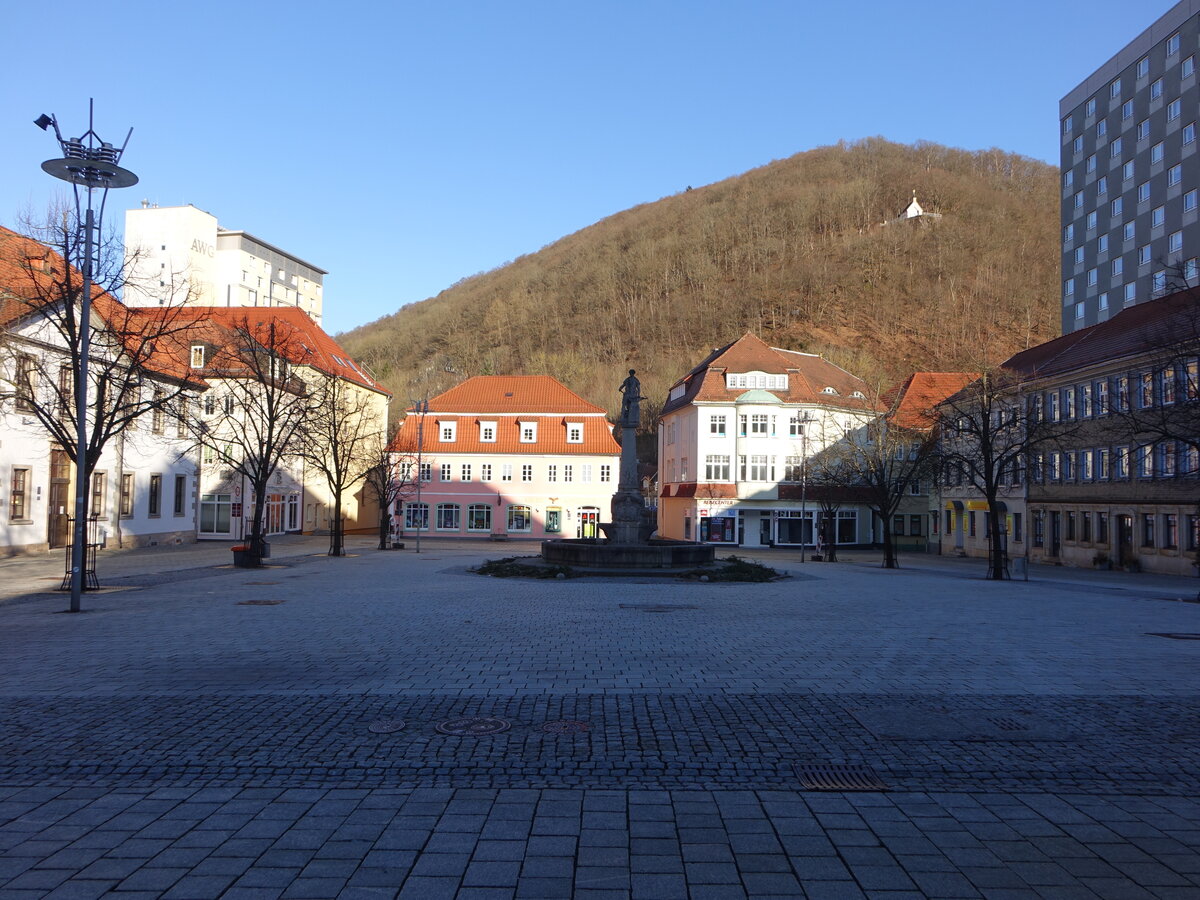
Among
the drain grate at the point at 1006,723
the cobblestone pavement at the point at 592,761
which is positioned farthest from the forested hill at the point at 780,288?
the drain grate at the point at 1006,723

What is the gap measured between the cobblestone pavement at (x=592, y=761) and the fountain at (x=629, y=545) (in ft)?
38.8

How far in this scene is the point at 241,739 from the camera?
7531mm

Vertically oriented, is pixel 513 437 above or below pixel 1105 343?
below

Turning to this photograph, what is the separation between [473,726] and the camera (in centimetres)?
803

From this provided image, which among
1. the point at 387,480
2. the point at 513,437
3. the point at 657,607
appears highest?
the point at 513,437

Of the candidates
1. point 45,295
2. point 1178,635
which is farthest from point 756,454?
point 45,295

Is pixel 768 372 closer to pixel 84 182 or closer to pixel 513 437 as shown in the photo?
→ pixel 513 437

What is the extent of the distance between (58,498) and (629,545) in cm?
2187

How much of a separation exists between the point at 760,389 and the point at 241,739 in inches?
2141

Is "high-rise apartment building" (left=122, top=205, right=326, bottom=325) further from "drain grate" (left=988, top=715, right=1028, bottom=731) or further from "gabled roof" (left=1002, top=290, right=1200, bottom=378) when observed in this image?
"drain grate" (left=988, top=715, right=1028, bottom=731)

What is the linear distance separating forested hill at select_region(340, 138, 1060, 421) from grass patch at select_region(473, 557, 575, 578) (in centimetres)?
6445

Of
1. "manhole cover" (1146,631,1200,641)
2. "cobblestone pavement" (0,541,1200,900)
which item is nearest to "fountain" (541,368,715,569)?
"cobblestone pavement" (0,541,1200,900)

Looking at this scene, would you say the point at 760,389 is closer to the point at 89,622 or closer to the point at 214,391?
the point at 214,391

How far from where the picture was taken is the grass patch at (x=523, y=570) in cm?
2619
